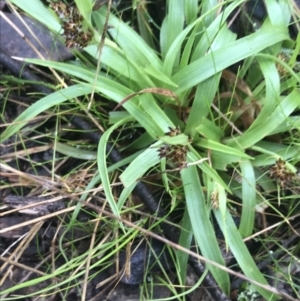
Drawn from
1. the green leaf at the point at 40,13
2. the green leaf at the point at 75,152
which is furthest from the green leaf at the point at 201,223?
the green leaf at the point at 40,13

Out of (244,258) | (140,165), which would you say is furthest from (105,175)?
(244,258)

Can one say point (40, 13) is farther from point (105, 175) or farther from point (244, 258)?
point (244, 258)

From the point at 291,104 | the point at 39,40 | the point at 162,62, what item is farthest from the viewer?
the point at 39,40

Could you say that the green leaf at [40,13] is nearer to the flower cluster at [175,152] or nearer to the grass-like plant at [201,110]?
the grass-like plant at [201,110]

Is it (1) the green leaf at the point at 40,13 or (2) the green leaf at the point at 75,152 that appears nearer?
(1) the green leaf at the point at 40,13

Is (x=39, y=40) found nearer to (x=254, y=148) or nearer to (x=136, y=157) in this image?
(x=136, y=157)

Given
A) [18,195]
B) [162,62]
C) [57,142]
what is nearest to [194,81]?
[162,62]

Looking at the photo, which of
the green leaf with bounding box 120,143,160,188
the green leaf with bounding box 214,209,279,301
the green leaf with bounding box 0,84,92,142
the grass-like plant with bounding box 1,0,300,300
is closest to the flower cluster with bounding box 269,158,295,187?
the grass-like plant with bounding box 1,0,300,300

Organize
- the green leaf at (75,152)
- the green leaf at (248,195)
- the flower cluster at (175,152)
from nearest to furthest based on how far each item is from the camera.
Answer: the flower cluster at (175,152) < the green leaf at (248,195) < the green leaf at (75,152)
